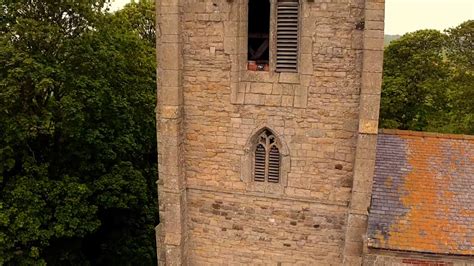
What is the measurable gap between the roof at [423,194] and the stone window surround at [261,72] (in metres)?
3.41

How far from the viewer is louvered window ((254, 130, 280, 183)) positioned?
10016 millimetres

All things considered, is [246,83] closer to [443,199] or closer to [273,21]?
[273,21]

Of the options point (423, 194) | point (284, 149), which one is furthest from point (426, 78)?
point (284, 149)

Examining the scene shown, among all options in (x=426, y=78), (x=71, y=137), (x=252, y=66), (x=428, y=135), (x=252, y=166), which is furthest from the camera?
(x=426, y=78)

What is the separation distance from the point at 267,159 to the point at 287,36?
2.71 m

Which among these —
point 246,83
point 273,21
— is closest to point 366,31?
point 273,21

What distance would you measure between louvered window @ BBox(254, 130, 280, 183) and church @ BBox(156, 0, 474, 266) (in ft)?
0.08

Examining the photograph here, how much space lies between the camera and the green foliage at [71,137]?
43.5 feet

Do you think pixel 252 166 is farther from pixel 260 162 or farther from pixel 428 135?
pixel 428 135

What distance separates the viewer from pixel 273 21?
934cm

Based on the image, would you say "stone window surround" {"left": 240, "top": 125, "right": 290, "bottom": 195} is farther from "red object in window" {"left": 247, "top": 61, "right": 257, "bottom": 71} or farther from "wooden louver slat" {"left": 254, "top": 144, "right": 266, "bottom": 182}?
"red object in window" {"left": 247, "top": 61, "right": 257, "bottom": 71}

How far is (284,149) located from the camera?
9.84 metres

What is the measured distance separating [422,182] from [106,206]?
32.8ft

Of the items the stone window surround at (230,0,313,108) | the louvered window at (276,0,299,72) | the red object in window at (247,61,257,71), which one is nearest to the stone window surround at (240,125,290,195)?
the stone window surround at (230,0,313,108)
